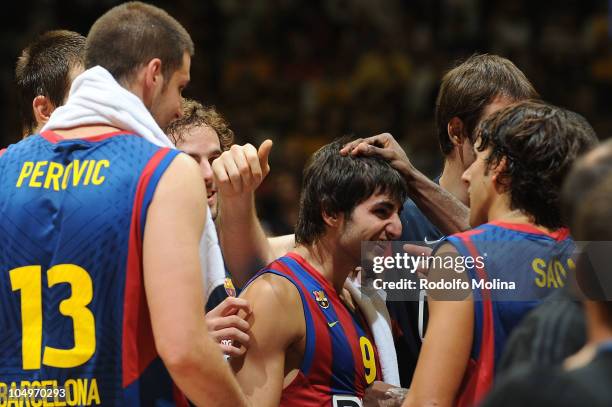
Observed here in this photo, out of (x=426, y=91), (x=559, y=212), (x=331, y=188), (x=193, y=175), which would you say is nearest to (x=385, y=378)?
(x=331, y=188)

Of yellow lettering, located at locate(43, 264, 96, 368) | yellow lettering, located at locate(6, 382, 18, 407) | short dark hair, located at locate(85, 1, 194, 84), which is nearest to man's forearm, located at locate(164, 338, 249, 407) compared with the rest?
yellow lettering, located at locate(43, 264, 96, 368)

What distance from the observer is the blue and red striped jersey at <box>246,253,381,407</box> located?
3291 millimetres

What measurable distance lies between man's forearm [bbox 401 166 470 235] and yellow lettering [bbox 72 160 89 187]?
1.40m

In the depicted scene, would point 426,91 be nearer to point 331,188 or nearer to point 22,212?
point 331,188

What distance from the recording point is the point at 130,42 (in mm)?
2789

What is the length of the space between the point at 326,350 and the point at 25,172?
4.05 feet

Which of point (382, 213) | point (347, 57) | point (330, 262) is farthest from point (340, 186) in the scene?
point (347, 57)

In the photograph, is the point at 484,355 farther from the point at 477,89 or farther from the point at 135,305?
the point at 477,89

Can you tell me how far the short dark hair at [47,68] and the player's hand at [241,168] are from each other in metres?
0.82

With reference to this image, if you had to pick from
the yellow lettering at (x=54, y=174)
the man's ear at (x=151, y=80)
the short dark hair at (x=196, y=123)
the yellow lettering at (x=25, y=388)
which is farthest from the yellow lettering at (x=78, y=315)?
the short dark hair at (x=196, y=123)

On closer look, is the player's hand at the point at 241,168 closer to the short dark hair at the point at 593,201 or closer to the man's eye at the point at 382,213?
the man's eye at the point at 382,213

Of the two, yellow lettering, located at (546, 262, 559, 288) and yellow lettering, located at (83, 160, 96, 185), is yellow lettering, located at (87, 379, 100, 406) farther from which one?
yellow lettering, located at (546, 262, 559, 288)

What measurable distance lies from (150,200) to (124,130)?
0.97ft

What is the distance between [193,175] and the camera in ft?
8.61
